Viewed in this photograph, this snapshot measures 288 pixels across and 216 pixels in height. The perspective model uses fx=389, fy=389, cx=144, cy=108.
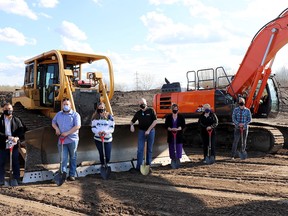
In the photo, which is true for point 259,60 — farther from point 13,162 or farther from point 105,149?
point 13,162

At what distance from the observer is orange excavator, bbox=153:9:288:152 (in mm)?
10273

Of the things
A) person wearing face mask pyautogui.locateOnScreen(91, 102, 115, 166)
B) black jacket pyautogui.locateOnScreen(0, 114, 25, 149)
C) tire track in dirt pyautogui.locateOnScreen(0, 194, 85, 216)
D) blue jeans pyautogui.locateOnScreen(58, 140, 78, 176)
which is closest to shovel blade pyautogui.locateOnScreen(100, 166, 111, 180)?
person wearing face mask pyautogui.locateOnScreen(91, 102, 115, 166)

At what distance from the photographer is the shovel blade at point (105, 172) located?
7.54 metres

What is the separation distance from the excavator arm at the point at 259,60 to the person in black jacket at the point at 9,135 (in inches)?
245

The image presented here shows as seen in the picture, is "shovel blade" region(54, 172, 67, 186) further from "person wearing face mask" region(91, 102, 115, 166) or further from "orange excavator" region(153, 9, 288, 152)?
"orange excavator" region(153, 9, 288, 152)

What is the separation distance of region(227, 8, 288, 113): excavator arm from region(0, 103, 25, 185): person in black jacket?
6225mm

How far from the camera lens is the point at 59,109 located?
30.8ft

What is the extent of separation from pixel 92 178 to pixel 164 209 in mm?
2563

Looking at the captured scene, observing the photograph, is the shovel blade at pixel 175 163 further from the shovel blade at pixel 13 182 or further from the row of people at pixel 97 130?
the shovel blade at pixel 13 182

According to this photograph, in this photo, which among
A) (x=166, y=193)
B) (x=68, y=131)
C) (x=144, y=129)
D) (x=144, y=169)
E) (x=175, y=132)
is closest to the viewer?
(x=166, y=193)

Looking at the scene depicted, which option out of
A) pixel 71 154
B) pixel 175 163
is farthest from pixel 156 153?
pixel 71 154

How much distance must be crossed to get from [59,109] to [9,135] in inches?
96.3

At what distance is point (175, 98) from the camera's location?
478 inches

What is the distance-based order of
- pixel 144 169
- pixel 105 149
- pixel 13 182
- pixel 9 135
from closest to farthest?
pixel 13 182, pixel 9 135, pixel 105 149, pixel 144 169
